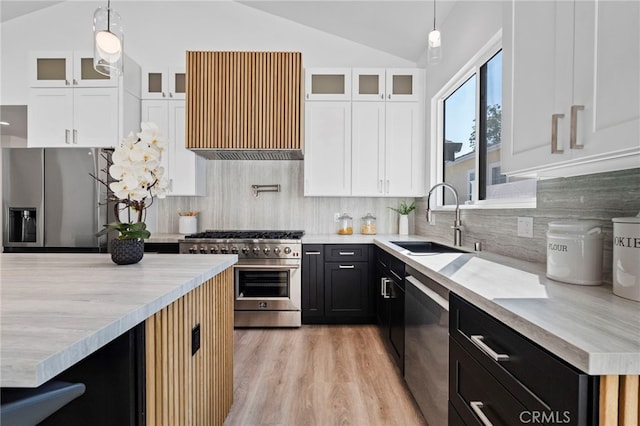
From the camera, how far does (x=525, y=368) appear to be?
88cm

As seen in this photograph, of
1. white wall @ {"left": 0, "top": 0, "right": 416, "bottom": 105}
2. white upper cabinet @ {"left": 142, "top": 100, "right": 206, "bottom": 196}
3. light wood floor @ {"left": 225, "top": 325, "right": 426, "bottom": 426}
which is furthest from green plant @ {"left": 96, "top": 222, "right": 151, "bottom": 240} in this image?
white wall @ {"left": 0, "top": 0, "right": 416, "bottom": 105}

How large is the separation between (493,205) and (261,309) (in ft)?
7.31

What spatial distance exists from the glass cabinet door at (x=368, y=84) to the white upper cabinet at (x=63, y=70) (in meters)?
2.49

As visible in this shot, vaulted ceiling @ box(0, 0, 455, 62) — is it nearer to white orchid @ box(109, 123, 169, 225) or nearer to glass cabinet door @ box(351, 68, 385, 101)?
glass cabinet door @ box(351, 68, 385, 101)

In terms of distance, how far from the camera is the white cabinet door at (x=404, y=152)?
11.8 ft

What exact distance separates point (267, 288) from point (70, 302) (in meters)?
2.46

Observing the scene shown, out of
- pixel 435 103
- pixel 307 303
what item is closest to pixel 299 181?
pixel 307 303

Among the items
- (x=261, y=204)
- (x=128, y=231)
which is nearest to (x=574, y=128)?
(x=128, y=231)

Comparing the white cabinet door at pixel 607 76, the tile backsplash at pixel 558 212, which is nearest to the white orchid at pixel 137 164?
the white cabinet door at pixel 607 76

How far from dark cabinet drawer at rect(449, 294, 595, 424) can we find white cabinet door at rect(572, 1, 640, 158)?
0.57 meters

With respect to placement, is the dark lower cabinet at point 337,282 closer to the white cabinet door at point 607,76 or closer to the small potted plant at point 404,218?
the small potted plant at point 404,218

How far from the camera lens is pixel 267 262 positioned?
328 cm

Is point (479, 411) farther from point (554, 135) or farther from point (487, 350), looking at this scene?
point (554, 135)
